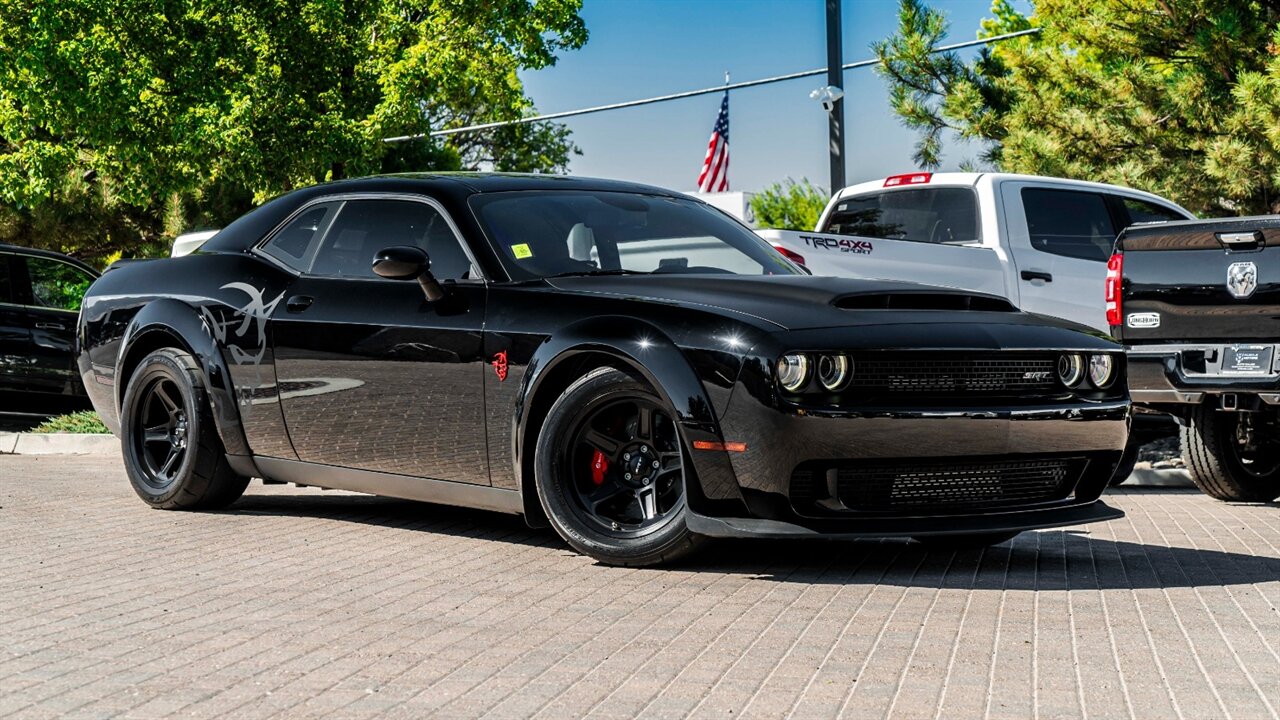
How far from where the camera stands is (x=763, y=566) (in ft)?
20.3

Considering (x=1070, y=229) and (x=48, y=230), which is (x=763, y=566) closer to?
(x=1070, y=229)

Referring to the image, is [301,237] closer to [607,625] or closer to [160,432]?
[160,432]

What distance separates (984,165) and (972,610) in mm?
15693

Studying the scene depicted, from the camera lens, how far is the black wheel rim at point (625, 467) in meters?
5.91

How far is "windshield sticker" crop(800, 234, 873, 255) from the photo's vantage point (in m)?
11.2

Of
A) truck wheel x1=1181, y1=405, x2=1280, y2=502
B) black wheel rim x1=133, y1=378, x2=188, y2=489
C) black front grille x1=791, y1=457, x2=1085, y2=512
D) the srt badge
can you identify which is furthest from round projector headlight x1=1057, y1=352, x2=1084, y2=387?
black wheel rim x1=133, y1=378, x2=188, y2=489

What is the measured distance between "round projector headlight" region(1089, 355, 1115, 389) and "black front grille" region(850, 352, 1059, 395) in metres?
0.28

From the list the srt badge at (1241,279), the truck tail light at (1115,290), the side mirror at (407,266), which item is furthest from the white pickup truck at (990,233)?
the side mirror at (407,266)

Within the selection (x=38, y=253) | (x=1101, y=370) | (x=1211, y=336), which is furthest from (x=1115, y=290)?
(x=38, y=253)

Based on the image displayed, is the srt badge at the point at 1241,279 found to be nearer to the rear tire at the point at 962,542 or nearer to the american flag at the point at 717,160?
the rear tire at the point at 962,542

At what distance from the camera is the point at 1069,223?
12.5 metres

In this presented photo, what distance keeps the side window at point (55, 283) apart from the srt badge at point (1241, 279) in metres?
8.96

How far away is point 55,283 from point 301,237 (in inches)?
269

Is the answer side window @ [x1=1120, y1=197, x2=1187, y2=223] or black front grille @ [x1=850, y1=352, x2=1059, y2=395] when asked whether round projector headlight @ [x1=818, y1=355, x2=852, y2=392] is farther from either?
side window @ [x1=1120, y1=197, x2=1187, y2=223]
